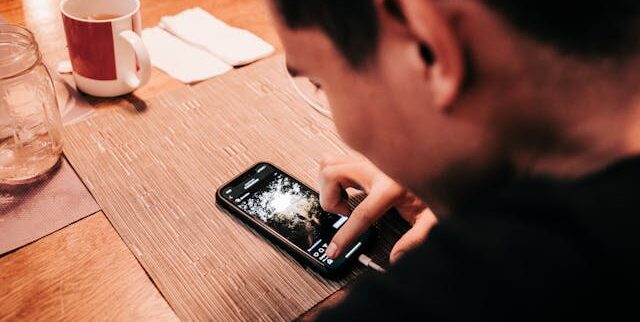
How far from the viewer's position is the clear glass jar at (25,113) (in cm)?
65

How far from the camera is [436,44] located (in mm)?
298

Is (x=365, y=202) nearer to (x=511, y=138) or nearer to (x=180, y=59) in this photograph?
(x=511, y=138)

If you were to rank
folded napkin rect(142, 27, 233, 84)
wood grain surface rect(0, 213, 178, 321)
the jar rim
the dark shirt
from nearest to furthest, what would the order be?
the dark shirt, wood grain surface rect(0, 213, 178, 321), the jar rim, folded napkin rect(142, 27, 233, 84)

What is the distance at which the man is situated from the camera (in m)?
0.28

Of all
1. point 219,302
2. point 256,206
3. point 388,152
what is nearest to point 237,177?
point 256,206

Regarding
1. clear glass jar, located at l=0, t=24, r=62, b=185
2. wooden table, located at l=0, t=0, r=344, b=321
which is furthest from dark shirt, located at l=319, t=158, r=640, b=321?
clear glass jar, located at l=0, t=24, r=62, b=185

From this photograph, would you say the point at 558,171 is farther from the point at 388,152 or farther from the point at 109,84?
the point at 109,84

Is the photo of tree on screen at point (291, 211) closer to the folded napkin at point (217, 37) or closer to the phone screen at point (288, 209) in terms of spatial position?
the phone screen at point (288, 209)

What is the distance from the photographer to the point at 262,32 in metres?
0.95

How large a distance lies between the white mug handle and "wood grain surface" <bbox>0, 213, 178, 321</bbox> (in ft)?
0.80

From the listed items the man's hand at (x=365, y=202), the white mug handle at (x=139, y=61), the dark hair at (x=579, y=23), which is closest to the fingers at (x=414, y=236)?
the man's hand at (x=365, y=202)

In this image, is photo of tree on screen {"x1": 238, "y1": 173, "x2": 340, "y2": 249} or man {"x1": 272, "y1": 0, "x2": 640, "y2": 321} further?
photo of tree on screen {"x1": 238, "y1": 173, "x2": 340, "y2": 249}

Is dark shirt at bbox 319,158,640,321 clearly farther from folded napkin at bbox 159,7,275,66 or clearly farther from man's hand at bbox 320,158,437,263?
folded napkin at bbox 159,7,275,66

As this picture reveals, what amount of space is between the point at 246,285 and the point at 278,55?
43 centimetres
